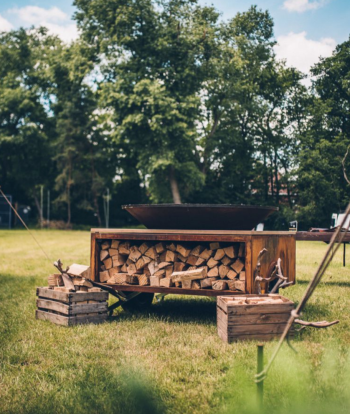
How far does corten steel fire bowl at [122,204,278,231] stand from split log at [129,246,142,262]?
341 millimetres

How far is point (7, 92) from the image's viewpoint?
29922mm

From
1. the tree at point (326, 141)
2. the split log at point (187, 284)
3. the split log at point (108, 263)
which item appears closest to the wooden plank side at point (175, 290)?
the split log at point (187, 284)

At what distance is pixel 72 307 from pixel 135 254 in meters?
0.85

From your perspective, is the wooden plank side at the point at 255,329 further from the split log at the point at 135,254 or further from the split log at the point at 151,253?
the split log at the point at 135,254

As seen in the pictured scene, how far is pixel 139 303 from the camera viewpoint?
5.43m

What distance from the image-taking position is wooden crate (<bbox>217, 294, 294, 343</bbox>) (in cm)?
380

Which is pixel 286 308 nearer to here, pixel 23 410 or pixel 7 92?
pixel 23 410

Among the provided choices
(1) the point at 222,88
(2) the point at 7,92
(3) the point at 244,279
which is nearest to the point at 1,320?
(3) the point at 244,279

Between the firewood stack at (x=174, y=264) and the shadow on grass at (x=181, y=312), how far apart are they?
0.44 m

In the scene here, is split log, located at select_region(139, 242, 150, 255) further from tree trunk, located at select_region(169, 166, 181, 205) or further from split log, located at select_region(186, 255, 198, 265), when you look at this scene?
tree trunk, located at select_region(169, 166, 181, 205)

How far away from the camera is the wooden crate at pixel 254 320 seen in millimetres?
3805

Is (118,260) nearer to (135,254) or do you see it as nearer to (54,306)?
(135,254)

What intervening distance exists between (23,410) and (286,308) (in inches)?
87.2

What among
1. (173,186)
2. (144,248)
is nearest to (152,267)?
(144,248)
